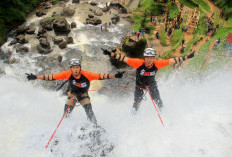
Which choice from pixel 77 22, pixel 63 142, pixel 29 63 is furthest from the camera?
pixel 77 22

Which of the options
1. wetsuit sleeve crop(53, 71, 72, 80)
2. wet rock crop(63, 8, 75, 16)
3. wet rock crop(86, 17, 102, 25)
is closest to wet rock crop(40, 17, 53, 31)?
wet rock crop(63, 8, 75, 16)

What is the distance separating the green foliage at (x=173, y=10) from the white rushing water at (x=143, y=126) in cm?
1590

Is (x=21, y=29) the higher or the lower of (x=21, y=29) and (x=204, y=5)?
the lower

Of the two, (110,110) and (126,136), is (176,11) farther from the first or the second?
(126,136)

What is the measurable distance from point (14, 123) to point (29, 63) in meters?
10.8

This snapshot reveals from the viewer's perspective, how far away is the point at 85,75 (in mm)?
6762

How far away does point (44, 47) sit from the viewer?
61.1 ft

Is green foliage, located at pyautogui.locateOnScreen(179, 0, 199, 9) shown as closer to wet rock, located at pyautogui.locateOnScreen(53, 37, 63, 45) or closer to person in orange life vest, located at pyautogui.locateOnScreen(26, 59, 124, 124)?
wet rock, located at pyautogui.locateOnScreen(53, 37, 63, 45)

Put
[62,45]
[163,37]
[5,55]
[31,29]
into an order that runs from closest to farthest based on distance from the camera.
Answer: [5,55], [62,45], [163,37], [31,29]

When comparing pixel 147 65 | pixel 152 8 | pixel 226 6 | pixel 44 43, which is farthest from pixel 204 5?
pixel 147 65

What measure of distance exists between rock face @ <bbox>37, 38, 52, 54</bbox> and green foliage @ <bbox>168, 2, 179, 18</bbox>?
50.9ft

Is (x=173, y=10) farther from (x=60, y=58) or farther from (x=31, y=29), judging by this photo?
(x=31, y=29)

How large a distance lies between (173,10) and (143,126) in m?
21.1

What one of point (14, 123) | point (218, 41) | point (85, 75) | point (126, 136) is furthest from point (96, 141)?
point (218, 41)
